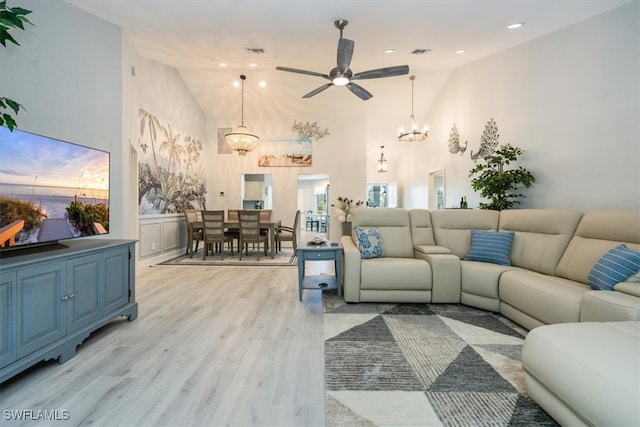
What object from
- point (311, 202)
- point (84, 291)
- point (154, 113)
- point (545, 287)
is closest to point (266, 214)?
point (154, 113)

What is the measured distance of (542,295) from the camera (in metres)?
2.25

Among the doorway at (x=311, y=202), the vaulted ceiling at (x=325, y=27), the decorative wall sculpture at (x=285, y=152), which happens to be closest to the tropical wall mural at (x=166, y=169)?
the vaulted ceiling at (x=325, y=27)

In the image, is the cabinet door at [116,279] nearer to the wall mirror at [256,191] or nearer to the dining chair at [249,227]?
the dining chair at [249,227]

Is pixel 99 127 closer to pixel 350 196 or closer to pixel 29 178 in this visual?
pixel 29 178

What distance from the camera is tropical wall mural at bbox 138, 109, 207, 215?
16.0 feet

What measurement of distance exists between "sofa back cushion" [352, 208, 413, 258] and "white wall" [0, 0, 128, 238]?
3.04 m

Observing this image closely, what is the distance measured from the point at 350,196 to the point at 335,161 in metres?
1.03

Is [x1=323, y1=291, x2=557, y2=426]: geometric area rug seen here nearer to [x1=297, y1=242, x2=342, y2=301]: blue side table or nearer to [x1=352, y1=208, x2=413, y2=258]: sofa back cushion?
[x1=297, y1=242, x2=342, y2=301]: blue side table

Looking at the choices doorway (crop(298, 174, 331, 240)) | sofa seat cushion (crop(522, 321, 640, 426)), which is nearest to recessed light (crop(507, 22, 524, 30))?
sofa seat cushion (crop(522, 321, 640, 426))

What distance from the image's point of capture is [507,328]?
99.0 inches

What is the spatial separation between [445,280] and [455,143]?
11.8 feet

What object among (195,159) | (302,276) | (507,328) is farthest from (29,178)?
(195,159)

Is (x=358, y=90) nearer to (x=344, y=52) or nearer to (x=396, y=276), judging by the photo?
(x=344, y=52)

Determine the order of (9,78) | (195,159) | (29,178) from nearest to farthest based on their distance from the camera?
(29,178) → (9,78) → (195,159)
